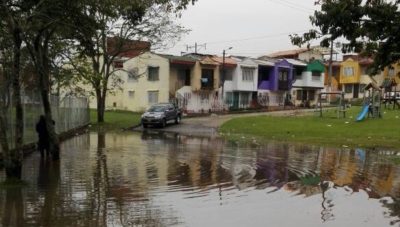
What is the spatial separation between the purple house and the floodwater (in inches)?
1978

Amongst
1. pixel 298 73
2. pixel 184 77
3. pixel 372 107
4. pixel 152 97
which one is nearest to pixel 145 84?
pixel 152 97

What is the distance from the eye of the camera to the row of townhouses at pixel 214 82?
60844mm

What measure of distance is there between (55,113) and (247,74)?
140ft

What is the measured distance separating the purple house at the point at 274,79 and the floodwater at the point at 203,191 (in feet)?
165

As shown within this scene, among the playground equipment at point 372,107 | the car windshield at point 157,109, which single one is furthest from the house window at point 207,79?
the playground equipment at point 372,107

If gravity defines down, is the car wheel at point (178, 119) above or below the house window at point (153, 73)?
below

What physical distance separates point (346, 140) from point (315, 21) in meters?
15.2

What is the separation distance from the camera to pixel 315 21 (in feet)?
50.1

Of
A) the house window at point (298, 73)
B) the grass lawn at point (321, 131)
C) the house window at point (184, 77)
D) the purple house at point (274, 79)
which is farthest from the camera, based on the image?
the house window at point (298, 73)

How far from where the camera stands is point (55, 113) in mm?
27578

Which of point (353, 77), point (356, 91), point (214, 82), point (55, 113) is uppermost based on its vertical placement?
point (353, 77)

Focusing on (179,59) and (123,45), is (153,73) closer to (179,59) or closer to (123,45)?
(179,59)

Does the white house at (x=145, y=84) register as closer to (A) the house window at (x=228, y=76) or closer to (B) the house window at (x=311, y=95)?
(A) the house window at (x=228, y=76)

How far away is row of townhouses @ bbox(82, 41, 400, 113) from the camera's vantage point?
60.8 metres
